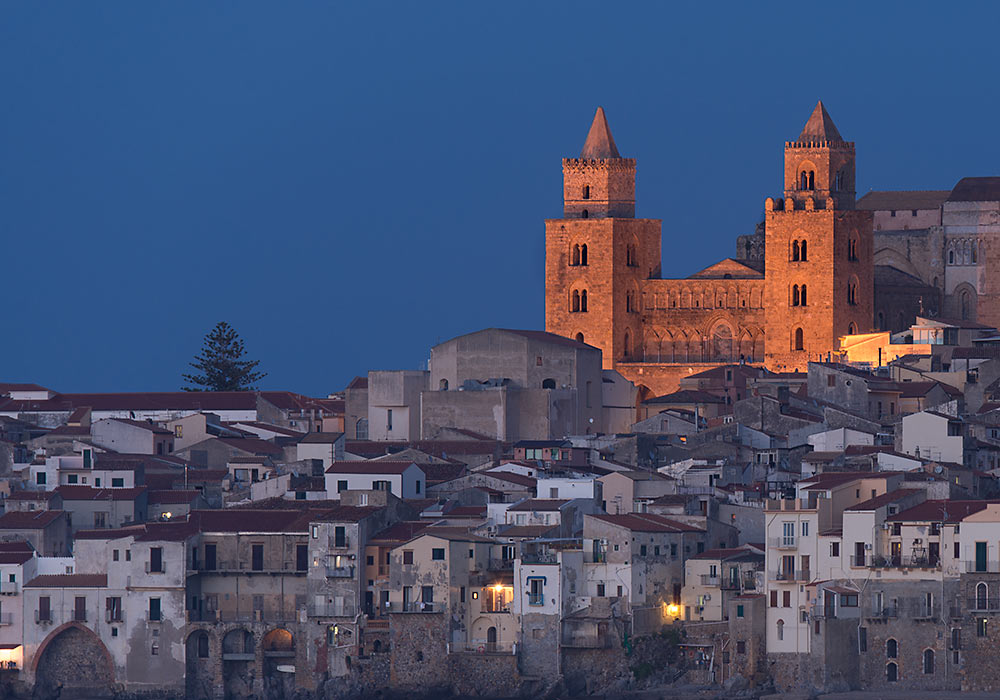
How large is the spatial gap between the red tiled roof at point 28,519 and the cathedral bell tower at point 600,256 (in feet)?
131

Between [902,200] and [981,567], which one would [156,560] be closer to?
[981,567]

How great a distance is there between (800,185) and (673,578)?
45481 millimetres

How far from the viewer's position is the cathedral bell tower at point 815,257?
11975 cm

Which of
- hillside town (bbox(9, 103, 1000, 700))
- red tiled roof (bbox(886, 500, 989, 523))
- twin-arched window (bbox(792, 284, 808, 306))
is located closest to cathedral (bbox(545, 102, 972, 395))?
twin-arched window (bbox(792, 284, 808, 306))

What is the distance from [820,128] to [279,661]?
48.7 m

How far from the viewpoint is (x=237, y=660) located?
78625 millimetres

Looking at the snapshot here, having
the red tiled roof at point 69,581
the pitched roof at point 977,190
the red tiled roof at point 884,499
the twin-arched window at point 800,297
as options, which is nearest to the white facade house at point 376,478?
the red tiled roof at point 69,581

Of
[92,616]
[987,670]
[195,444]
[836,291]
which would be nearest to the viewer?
[987,670]

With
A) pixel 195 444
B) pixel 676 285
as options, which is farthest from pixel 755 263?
pixel 195 444

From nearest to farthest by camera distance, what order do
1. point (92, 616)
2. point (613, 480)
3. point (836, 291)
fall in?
point (92, 616)
point (613, 480)
point (836, 291)

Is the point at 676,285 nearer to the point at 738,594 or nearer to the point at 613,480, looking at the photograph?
the point at 613,480

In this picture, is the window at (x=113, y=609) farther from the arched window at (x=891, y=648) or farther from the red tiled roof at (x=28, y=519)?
the arched window at (x=891, y=648)

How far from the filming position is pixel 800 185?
121625 mm

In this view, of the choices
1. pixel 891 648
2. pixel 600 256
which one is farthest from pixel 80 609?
pixel 600 256
